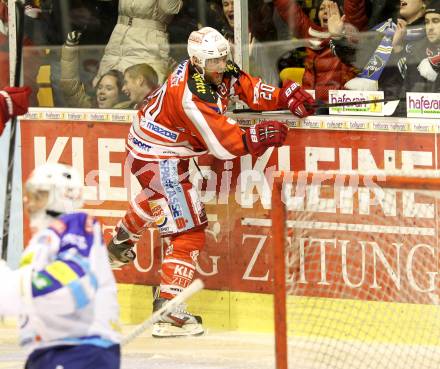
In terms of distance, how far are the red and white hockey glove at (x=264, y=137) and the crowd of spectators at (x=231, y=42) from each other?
42 cm

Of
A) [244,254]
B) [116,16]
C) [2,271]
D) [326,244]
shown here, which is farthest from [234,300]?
[2,271]

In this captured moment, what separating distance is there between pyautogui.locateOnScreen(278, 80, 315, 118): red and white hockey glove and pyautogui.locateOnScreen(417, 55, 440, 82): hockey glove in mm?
569

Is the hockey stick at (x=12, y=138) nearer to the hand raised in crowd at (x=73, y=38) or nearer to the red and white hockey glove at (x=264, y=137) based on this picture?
the hand raised in crowd at (x=73, y=38)

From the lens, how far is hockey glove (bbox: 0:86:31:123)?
6.95 m

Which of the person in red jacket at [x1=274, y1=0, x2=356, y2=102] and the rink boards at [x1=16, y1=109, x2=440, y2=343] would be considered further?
the person in red jacket at [x1=274, y1=0, x2=356, y2=102]

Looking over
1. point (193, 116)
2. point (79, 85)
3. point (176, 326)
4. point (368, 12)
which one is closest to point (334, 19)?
point (368, 12)

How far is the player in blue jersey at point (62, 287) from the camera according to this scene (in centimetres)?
441

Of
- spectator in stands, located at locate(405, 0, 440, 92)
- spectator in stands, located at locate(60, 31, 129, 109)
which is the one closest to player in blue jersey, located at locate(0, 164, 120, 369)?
spectator in stands, located at locate(405, 0, 440, 92)

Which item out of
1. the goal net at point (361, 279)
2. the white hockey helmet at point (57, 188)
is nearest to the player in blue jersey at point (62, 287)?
the white hockey helmet at point (57, 188)

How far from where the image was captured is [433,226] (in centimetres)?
659

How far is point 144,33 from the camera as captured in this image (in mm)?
7531

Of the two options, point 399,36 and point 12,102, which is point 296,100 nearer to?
point 399,36

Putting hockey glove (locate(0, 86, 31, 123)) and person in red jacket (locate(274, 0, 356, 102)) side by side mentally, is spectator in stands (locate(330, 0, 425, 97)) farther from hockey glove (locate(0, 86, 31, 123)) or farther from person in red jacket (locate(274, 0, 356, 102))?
hockey glove (locate(0, 86, 31, 123))

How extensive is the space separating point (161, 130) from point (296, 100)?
690 mm
